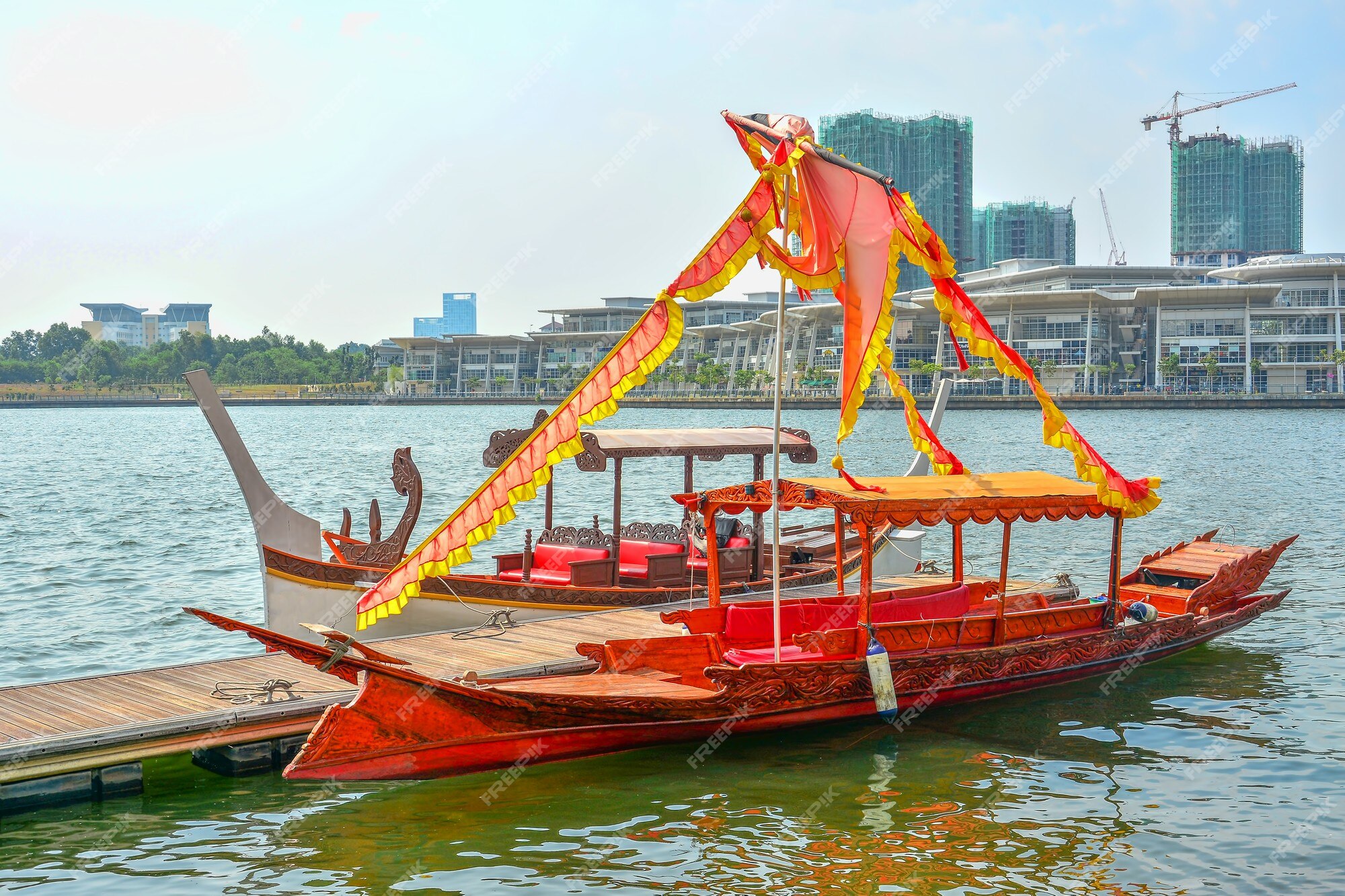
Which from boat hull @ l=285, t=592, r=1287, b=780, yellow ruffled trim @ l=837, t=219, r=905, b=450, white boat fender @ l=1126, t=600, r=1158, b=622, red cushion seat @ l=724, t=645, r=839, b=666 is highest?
yellow ruffled trim @ l=837, t=219, r=905, b=450

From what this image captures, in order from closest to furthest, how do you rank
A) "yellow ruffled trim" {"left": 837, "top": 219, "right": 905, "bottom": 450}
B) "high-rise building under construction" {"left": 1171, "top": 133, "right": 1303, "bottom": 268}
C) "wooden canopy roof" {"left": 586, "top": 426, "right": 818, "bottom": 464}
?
"yellow ruffled trim" {"left": 837, "top": 219, "right": 905, "bottom": 450} < "wooden canopy roof" {"left": 586, "top": 426, "right": 818, "bottom": 464} < "high-rise building under construction" {"left": 1171, "top": 133, "right": 1303, "bottom": 268}

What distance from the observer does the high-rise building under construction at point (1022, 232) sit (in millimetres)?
175250

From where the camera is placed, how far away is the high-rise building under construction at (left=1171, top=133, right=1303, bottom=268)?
17125cm

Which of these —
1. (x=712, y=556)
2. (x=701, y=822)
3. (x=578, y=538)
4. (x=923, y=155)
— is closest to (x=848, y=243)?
(x=712, y=556)

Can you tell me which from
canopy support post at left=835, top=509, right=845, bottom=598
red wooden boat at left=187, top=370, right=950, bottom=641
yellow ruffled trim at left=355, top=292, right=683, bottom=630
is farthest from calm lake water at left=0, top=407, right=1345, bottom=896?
red wooden boat at left=187, top=370, right=950, bottom=641

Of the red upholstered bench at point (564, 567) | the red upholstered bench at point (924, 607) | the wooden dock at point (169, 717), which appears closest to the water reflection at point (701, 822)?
the wooden dock at point (169, 717)

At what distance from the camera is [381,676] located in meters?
8.94

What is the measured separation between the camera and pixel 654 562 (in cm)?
1475

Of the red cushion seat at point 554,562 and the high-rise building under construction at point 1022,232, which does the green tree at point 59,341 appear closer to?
the high-rise building under construction at point 1022,232

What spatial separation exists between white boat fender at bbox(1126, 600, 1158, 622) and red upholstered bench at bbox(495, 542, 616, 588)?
6124 millimetres

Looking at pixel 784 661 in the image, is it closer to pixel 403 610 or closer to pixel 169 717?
pixel 403 610

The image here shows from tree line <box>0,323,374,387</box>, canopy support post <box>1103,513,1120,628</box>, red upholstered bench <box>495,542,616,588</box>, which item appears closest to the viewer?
canopy support post <box>1103,513,1120,628</box>

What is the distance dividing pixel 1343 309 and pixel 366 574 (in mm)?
105300

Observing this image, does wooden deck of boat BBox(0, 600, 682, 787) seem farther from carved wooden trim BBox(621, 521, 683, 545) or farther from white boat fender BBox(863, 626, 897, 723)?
carved wooden trim BBox(621, 521, 683, 545)
